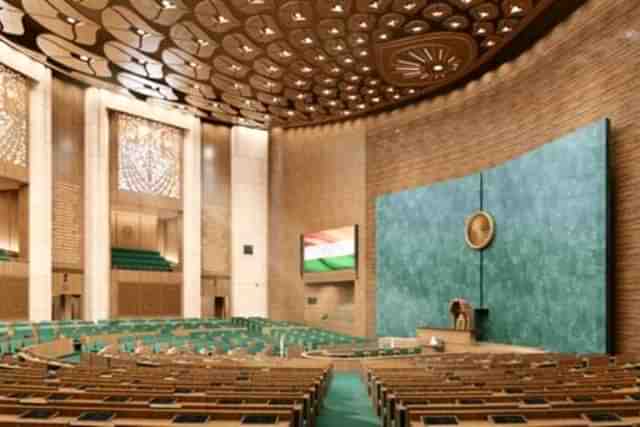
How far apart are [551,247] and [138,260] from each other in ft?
63.8

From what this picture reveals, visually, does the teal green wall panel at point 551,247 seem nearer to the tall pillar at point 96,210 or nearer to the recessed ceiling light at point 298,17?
the recessed ceiling light at point 298,17

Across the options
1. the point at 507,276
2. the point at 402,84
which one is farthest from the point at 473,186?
the point at 402,84

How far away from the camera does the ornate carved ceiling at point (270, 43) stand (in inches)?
592

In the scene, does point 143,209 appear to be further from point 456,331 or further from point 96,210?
point 456,331

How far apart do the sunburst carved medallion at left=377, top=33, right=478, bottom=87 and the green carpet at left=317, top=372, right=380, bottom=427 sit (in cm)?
1140

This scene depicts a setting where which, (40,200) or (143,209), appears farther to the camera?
(143,209)

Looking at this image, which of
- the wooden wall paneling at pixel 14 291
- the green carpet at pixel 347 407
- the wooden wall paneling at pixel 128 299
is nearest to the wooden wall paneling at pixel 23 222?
the wooden wall paneling at pixel 14 291

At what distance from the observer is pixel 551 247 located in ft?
50.2

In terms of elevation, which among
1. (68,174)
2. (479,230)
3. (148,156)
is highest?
(148,156)

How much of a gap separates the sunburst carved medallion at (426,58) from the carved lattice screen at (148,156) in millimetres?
12068

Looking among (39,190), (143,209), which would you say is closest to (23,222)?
(39,190)

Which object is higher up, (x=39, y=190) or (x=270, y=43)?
(x=270, y=43)

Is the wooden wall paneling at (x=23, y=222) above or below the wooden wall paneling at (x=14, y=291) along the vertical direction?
above

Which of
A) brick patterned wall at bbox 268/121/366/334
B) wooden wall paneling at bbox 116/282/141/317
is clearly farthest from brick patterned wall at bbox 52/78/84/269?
brick patterned wall at bbox 268/121/366/334
